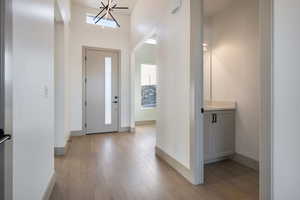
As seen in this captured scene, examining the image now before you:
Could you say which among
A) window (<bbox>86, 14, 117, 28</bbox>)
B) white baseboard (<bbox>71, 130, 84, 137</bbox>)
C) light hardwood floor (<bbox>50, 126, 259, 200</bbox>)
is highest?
window (<bbox>86, 14, 117, 28</bbox>)

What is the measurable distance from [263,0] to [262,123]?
95 cm

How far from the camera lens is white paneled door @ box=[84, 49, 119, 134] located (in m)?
5.09

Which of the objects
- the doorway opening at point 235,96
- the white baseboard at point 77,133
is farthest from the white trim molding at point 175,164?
the white baseboard at point 77,133

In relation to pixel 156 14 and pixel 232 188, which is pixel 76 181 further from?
pixel 156 14

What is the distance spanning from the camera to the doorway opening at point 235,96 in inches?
111

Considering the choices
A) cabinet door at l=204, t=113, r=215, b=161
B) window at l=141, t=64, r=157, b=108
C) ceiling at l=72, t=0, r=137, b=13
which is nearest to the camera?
cabinet door at l=204, t=113, r=215, b=161

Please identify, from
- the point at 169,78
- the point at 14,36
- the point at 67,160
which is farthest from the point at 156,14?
the point at 67,160

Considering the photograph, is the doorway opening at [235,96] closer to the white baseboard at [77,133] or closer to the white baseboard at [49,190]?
the white baseboard at [49,190]

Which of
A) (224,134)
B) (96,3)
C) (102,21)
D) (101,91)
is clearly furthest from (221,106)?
(96,3)

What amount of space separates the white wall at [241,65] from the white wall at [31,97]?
3.03 metres

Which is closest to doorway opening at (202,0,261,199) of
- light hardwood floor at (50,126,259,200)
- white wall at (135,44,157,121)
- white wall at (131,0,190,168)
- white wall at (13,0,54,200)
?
light hardwood floor at (50,126,259,200)

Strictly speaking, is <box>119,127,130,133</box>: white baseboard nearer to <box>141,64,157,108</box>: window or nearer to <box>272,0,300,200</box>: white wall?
<box>141,64,157,108</box>: window

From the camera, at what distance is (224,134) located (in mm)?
3068

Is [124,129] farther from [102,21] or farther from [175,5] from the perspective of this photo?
[175,5]
